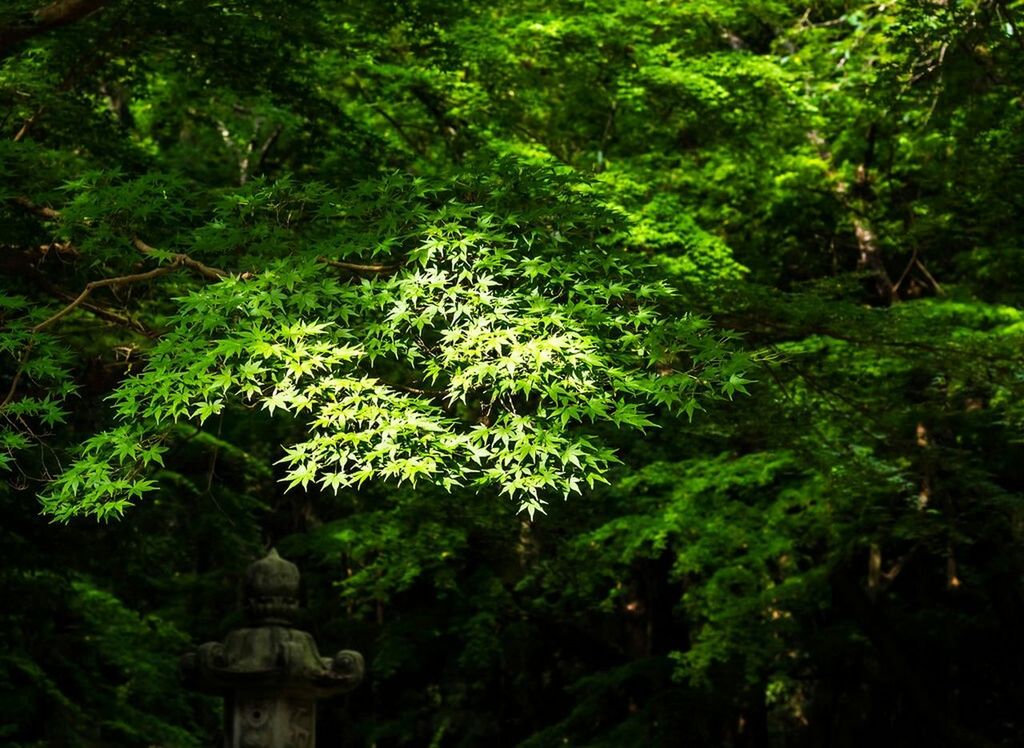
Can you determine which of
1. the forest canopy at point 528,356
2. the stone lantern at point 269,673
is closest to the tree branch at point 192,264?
the forest canopy at point 528,356

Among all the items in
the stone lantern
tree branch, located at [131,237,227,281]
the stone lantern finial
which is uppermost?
tree branch, located at [131,237,227,281]

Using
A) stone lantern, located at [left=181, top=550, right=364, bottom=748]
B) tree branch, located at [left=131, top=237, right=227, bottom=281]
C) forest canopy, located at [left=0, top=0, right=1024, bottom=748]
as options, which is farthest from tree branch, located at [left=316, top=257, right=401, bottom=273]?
stone lantern, located at [left=181, top=550, right=364, bottom=748]

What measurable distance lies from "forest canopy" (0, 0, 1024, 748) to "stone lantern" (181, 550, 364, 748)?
82 cm

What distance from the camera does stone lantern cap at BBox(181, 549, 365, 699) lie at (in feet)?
20.9

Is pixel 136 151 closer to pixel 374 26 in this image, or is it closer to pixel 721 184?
pixel 374 26

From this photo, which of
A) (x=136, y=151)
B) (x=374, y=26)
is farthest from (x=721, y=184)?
(x=136, y=151)

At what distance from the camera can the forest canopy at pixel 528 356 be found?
5.20 meters

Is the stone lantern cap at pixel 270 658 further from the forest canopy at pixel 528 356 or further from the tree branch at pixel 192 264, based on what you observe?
the tree branch at pixel 192 264

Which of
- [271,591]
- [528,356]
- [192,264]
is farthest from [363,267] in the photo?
[271,591]

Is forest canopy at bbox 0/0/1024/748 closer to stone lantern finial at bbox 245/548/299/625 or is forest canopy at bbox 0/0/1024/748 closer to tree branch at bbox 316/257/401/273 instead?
tree branch at bbox 316/257/401/273

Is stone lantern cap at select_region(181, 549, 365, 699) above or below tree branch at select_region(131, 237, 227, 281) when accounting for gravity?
below

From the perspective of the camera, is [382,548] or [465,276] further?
[382,548]

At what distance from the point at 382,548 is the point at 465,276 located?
27.5ft

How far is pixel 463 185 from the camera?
578cm
